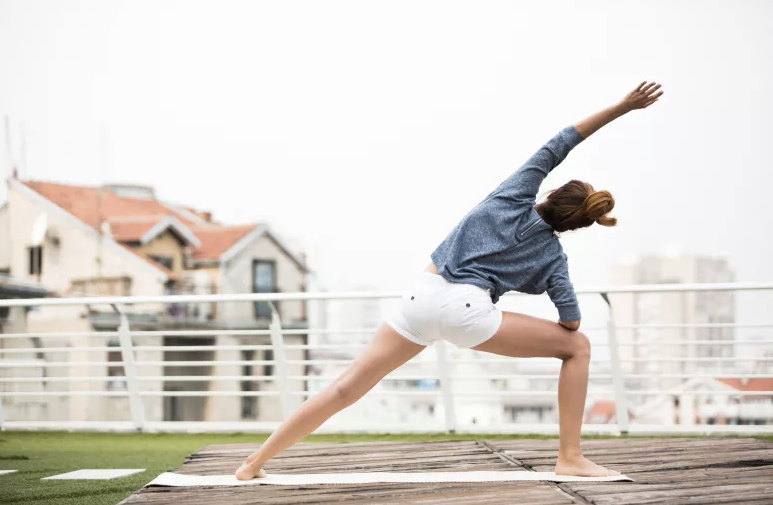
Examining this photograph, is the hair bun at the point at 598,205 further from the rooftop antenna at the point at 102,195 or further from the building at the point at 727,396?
the rooftop antenna at the point at 102,195

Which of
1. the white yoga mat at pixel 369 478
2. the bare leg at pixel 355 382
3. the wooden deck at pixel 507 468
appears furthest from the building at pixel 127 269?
the bare leg at pixel 355 382

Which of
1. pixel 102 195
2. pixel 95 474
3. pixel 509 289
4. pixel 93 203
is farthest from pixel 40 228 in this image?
pixel 509 289

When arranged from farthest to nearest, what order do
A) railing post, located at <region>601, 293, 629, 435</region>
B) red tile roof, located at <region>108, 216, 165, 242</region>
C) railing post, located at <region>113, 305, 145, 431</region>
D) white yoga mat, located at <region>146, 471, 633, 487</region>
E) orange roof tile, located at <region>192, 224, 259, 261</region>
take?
orange roof tile, located at <region>192, 224, 259, 261</region>, red tile roof, located at <region>108, 216, 165, 242</region>, railing post, located at <region>113, 305, 145, 431</region>, railing post, located at <region>601, 293, 629, 435</region>, white yoga mat, located at <region>146, 471, 633, 487</region>

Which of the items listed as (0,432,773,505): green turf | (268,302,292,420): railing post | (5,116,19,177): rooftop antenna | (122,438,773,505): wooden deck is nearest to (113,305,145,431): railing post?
(0,432,773,505): green turf

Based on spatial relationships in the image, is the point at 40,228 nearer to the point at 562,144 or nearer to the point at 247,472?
the point at 247,472

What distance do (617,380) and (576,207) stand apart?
251 centimetres

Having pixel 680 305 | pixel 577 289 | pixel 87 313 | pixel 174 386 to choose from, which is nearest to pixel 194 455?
pixel 577 289

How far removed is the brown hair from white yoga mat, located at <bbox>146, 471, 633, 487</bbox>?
0.75m

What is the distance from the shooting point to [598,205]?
8.55ft

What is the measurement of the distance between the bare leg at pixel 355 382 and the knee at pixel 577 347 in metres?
0.46

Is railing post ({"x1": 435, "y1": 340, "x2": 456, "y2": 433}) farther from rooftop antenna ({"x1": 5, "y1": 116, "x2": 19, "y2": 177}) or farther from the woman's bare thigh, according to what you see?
rooftop antenna ({"x1": 5, "y1": 116, "x2": 19, "y2": 177})

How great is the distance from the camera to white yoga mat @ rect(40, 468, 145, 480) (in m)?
3.53

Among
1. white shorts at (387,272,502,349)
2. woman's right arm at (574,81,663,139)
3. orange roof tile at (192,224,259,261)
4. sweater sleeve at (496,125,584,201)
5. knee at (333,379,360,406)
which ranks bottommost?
knee at (333,379,360,406)

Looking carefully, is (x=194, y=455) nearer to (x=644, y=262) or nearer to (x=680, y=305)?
(x=644, y=262)
